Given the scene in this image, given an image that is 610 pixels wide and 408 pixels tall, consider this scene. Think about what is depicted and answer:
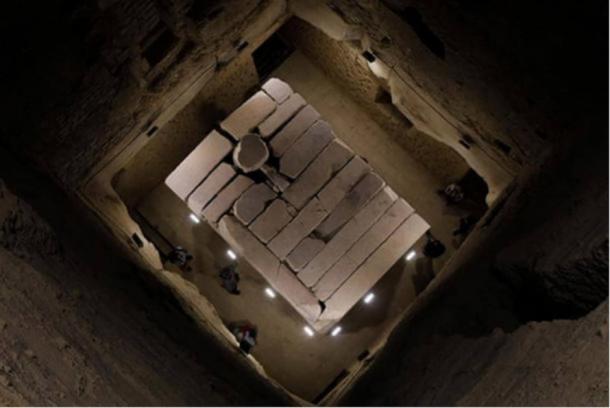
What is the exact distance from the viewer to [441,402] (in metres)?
3.05

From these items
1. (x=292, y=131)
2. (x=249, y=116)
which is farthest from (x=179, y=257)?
(x=292, y=131)

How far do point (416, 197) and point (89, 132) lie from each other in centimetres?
287

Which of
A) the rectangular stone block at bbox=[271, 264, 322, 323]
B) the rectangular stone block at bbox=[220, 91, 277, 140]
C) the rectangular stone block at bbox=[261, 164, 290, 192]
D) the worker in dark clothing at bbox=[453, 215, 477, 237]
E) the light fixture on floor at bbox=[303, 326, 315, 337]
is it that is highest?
the worker in dark clothing at bbox=[453, 215, 477, 237]

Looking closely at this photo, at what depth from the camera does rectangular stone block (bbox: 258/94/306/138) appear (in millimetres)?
5211

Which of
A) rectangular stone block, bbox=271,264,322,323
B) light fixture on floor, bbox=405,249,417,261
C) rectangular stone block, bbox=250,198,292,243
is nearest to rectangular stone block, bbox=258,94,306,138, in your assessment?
rectangular stone block, bbox=250,198,292,243

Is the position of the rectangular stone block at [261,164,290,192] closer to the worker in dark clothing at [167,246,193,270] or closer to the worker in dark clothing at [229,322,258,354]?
the worker in dark clothing at [167,246,193,270]

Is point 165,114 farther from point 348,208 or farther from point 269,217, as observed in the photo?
point 348,208

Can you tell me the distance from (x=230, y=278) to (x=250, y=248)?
2.36ft

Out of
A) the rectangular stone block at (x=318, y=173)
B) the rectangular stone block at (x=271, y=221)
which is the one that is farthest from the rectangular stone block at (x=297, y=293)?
the rectangular stone block at (x=318, y=173)

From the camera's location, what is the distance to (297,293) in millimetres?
4957

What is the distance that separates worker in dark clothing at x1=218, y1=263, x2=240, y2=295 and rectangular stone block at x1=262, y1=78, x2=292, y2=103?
149 cm

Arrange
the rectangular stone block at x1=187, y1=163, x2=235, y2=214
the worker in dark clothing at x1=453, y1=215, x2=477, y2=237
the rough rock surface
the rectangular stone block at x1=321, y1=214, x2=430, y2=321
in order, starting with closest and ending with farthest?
1. the rough rock surface
2. the rectangular stone block at x1=321, y1=214, x2=430, y2=321
3. the rectangular stone block at x1=187, y1=163, x2=235, y2=214
4. the worker in dark clothing at x1=453, y1=215, x2=477, y2=237

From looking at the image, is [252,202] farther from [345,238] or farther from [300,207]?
[345,238]

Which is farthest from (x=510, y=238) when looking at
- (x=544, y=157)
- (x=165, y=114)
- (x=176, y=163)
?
(x=176, y=163)
